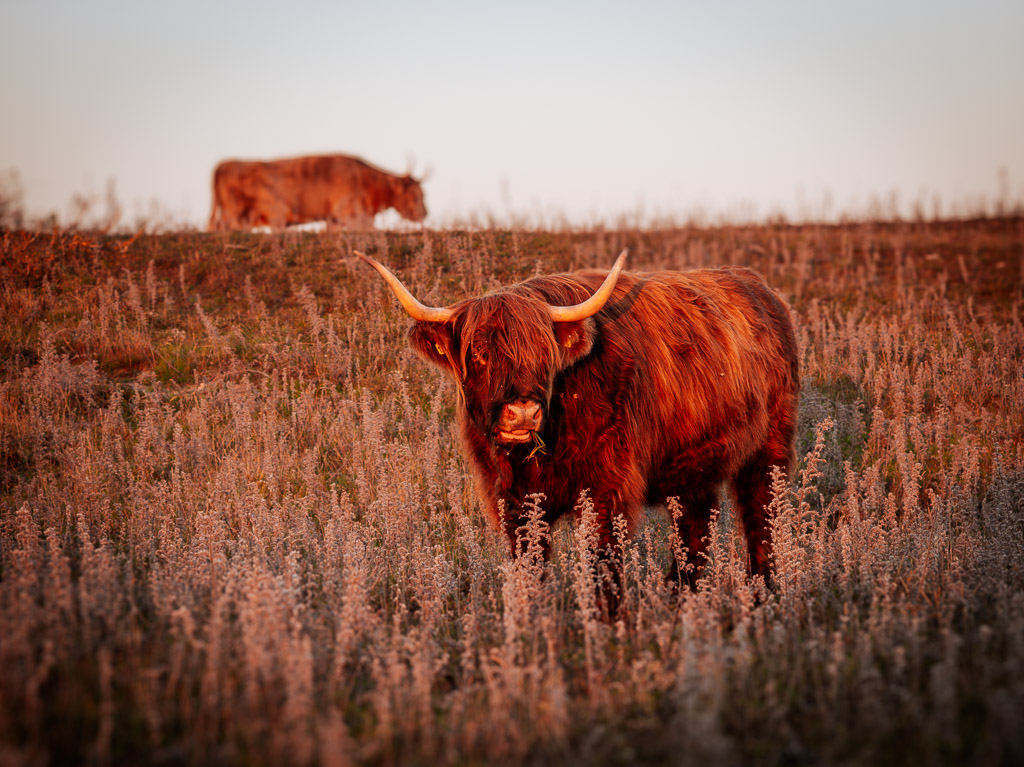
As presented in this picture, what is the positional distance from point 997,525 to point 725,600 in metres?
1.99

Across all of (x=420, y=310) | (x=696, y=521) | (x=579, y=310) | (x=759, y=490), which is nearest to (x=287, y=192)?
(x=420, y=310)

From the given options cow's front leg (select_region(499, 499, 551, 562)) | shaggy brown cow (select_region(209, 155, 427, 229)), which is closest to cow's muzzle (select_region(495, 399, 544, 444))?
cow's front leg (select_region(499, 499, 551, 562))

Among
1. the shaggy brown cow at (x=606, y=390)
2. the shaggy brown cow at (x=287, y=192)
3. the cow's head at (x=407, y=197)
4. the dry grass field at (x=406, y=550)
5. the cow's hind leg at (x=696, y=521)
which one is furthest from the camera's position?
the cow's head at (x=407, y=197)

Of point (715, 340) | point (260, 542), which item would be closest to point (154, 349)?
point (260, 542)

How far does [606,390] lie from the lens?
4.29 m

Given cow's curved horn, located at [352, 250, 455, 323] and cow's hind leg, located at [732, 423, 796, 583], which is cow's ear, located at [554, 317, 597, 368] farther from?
cow's hind leg, located at [732, 423, 796, 583]

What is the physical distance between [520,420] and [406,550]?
1.41 m

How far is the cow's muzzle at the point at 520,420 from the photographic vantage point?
146 inches

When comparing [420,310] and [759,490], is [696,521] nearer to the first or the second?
[759,490]

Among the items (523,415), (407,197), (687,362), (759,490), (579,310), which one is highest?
(407,197)

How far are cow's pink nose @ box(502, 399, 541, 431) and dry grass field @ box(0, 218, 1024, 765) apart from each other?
0.58 meters

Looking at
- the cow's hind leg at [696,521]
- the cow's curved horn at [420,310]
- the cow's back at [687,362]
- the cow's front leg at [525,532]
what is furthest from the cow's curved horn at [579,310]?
the cow's hind leg at [696,521]

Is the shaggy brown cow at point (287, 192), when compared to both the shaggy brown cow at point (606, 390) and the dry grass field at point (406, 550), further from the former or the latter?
the shaggy brown cow at point (606, 390)

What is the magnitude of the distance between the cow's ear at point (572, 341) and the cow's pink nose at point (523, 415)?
19.6 inches
